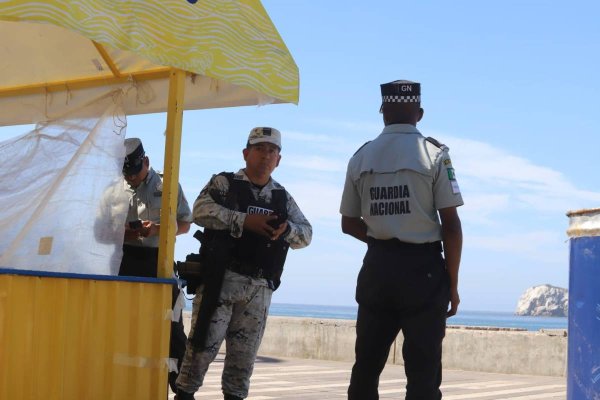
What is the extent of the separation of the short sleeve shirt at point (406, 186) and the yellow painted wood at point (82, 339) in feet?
4.58

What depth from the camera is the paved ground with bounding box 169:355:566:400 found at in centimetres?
926

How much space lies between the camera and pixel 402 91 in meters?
5.26

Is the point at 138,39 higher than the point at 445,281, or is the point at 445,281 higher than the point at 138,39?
the point at 138,39

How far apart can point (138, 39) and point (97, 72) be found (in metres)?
1.64

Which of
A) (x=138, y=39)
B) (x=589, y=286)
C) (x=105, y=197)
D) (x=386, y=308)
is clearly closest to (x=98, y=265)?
(x=105, y=197)

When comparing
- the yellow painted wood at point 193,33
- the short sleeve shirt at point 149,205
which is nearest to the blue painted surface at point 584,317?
the yellow painted wood at point 193,33

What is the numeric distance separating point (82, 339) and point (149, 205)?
1665mm

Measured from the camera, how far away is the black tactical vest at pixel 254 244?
635 cm

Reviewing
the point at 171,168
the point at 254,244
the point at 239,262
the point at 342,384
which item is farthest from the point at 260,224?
the point at 342,384

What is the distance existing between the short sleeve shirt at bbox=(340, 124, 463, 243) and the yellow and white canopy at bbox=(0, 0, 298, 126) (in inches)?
39.0

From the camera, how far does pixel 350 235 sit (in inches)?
215

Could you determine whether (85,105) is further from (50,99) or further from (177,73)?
(177,73)

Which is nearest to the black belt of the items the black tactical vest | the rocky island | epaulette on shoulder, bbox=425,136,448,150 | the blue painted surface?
epaulette on shoulder, bbox=425,136,448,150

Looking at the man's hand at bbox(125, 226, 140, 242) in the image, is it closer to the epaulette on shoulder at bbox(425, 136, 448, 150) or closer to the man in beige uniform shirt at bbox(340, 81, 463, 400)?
the man in beige uniform shirt at bbox(340, 81, 463, 400)
